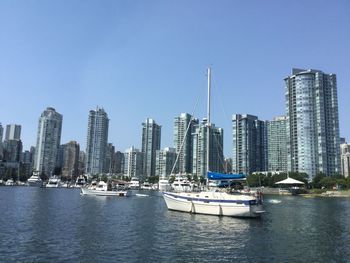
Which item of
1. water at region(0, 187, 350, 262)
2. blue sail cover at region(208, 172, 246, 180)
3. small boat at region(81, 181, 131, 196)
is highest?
blue sail cover at region(208, 172, 246, 180)

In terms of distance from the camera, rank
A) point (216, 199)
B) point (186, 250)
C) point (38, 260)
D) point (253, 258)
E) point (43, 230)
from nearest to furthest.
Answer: point (38, 260)
point (253, 258)
point (186, 250)
point (43, 230)
point (216, 199)

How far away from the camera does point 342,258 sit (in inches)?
1208

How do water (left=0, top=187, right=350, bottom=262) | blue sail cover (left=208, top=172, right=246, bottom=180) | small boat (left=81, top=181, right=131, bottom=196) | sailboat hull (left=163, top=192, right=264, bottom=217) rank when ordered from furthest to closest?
small boat (left=81, top=181, right=131, bottom=196) < blue sail cover (left=208, top=172, right=246, bottom=180) < sailboat hull (left=163, top=192, right=264, bottom=217) < water (left=0, top=187, right=350, bottom=262)

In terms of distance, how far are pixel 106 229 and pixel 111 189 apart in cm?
8135

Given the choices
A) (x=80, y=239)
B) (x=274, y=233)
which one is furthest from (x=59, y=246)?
(x=274, y=233)

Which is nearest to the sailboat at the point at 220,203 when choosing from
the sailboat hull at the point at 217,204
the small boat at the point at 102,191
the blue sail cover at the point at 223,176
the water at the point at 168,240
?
the sailboat hull at the point at 217,204

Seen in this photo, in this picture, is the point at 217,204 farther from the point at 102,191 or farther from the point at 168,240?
the point at 102,191

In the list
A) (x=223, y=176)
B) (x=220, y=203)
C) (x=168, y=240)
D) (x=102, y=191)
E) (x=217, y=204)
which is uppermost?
(x=223, y=176)

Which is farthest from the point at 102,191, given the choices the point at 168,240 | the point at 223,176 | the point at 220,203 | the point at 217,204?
the point at 168,240

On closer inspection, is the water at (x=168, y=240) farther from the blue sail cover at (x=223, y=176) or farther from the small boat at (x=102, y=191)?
the small boat at (x=102, y=191)

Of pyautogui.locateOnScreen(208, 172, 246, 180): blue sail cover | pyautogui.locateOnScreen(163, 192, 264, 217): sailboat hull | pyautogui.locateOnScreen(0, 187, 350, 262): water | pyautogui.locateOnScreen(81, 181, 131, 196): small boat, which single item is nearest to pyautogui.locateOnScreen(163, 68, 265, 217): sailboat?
pyautogui.locateOnScreen(163, 192, 264, 217): sailboat hull

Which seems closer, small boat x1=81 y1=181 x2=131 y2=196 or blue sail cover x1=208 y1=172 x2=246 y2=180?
blue sail cover x1=208 y1=172 x2=246 y2=180

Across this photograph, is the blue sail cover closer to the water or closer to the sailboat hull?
the sailboat hull

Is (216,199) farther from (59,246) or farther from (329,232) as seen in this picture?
(59,246)
